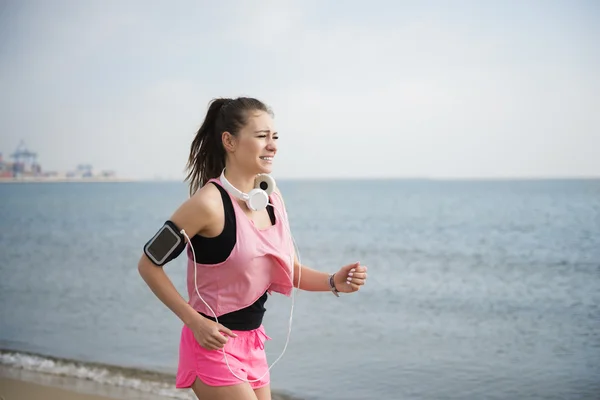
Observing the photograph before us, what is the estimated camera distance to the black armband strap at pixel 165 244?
204cm

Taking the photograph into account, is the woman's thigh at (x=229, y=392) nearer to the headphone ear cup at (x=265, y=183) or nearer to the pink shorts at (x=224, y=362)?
the pink shorts at (x=224, y=362)

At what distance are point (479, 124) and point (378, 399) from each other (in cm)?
4254

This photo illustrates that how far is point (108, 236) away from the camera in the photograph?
23984 mm

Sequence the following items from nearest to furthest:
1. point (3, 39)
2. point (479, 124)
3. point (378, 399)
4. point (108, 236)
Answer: point (378, 399) → point (108, 236) → point (3, 39) → point (479, 124)

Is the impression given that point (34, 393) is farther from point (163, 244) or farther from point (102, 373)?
point (163, 244)

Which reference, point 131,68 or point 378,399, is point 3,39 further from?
point 378,399

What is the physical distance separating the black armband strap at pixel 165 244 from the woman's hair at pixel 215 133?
1.24ft

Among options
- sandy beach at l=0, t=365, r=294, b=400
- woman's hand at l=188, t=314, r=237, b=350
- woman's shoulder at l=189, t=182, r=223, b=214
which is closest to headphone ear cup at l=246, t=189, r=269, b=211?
woman's shoulder at l=189, t=182, r=223, b=214

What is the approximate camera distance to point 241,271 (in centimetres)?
215

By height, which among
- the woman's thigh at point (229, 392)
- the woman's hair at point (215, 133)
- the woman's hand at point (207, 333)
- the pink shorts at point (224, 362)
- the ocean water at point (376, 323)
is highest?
the woman's hair at point (215, 133)

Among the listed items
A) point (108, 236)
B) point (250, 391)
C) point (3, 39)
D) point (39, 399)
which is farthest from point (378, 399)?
point (3, 39)

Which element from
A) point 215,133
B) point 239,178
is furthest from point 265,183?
point 215,133

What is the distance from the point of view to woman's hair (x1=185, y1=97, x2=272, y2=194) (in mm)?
2262

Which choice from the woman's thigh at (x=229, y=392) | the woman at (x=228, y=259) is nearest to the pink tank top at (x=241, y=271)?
the woman at (x=228, y=259)
